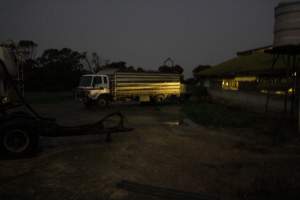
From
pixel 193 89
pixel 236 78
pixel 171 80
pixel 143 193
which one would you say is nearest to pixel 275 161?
pixel 143 193

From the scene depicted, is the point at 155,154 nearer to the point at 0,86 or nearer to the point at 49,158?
the point at 49,158

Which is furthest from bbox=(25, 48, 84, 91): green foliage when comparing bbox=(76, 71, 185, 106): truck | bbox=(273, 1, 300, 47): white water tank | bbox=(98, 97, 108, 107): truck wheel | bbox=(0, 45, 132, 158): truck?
bbox=(273, 1, 300, 47): white water tank

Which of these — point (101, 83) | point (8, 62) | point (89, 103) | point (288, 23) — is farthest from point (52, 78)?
point (288, 23)

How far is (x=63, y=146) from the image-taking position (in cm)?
778

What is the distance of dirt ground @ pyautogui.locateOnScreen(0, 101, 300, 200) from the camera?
459 cm

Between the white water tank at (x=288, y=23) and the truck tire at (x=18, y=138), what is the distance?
28.6ft

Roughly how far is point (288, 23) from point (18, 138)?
9.41 metres

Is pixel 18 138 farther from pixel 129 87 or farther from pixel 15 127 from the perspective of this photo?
pixel 129 87

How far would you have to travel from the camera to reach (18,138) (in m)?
6.45

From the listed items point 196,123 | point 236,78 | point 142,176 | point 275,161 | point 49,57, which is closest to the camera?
point 142,176

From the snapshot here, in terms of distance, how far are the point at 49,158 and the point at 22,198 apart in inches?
89.6

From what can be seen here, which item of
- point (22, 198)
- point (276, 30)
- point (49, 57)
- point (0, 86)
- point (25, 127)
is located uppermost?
point (49, 57)

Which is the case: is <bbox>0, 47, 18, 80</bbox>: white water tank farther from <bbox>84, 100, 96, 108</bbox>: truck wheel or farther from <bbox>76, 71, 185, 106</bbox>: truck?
<bbox>84, 100, 96, 108</bbox>: truck wheel

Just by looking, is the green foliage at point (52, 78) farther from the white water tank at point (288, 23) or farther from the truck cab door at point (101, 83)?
the white water tank at point (288, 23)
